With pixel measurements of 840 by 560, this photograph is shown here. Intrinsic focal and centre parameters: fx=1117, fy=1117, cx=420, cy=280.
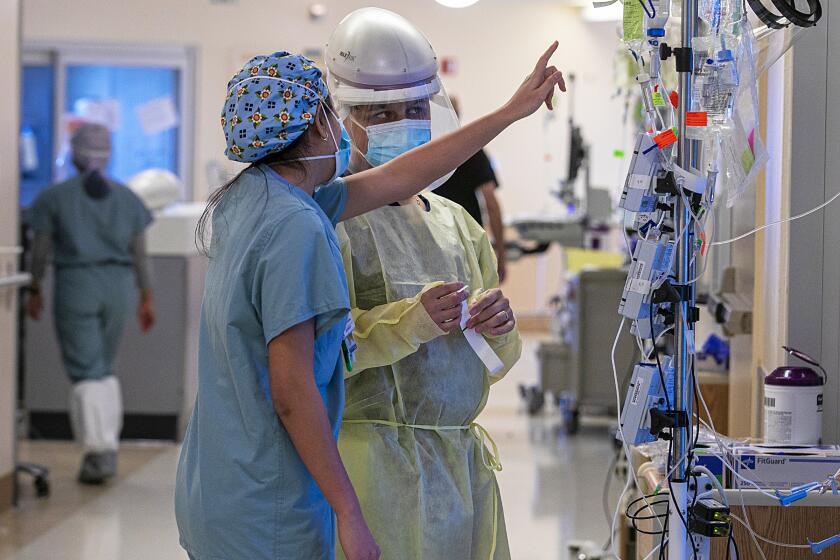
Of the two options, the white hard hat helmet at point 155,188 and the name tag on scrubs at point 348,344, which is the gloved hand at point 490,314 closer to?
the name tag on scrubs at point 348,344

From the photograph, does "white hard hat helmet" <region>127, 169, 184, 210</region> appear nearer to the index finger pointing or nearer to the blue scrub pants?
the blue scrub pants

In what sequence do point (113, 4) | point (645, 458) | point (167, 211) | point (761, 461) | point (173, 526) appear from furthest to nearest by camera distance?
point (113, 4)
point (167, 211)
point (173, 526)
point (645, 458)
point (761, 461)

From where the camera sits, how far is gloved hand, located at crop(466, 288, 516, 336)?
1.87m

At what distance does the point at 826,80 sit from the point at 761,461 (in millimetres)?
816

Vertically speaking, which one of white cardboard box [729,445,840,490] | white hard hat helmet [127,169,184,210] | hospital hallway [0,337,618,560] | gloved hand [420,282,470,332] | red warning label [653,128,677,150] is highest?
white hard hat helmet [127,169,184,210]

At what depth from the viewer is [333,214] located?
1735mm

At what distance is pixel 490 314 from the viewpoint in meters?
1.87

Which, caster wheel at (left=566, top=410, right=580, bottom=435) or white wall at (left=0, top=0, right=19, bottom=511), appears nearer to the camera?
white wall at (left=0, top=0, right=19, bottom=511)

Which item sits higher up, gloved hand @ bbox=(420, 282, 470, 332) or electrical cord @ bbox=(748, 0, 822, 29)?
electrical cord @ bbox=(748, 0, 822, 29)

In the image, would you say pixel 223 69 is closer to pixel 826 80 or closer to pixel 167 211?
pixel 167 211

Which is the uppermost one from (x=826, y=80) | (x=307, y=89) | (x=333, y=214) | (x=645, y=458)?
(x=826, y=80)

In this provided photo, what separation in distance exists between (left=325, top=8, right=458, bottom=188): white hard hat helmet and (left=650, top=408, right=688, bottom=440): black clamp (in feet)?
1.87

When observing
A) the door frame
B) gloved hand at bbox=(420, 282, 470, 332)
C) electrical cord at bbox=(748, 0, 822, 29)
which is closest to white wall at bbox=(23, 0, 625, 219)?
the door frame

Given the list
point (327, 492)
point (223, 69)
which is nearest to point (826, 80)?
point (327, 492)
